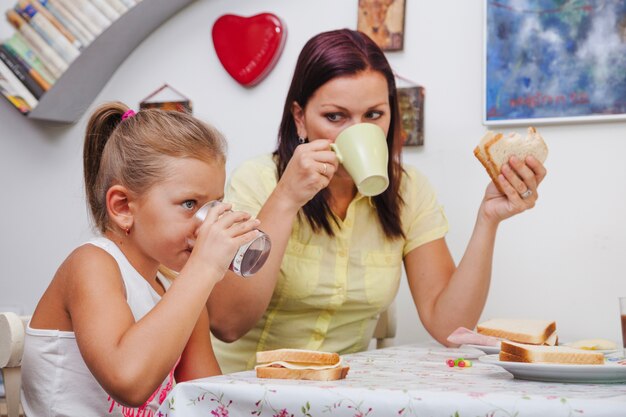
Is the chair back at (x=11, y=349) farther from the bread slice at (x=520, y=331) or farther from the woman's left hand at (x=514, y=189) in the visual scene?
the woman's left hand at (x=514, y=189)

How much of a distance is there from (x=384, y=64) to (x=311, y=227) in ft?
1.16

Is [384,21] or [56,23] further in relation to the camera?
[56,23]

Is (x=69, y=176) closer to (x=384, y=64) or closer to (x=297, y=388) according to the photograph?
(x=384, y=64)

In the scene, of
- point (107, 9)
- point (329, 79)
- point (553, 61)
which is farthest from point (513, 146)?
point (107, 9)

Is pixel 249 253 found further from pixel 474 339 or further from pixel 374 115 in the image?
pixel 374 115

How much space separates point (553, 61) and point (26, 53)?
1.34 m

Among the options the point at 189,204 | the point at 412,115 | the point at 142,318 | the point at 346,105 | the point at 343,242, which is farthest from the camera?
the point at 412,115

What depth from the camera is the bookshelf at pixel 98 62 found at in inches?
85.2

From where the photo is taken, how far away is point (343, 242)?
1.63 metres

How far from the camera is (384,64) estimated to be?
163 cm

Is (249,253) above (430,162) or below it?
below

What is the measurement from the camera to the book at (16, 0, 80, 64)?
2.14m

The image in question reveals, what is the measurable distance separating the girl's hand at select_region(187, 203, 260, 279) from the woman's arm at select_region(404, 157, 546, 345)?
0.56 meters

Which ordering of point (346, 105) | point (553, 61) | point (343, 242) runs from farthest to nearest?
point (553, 61), point (343, 242), point (346, 105)
